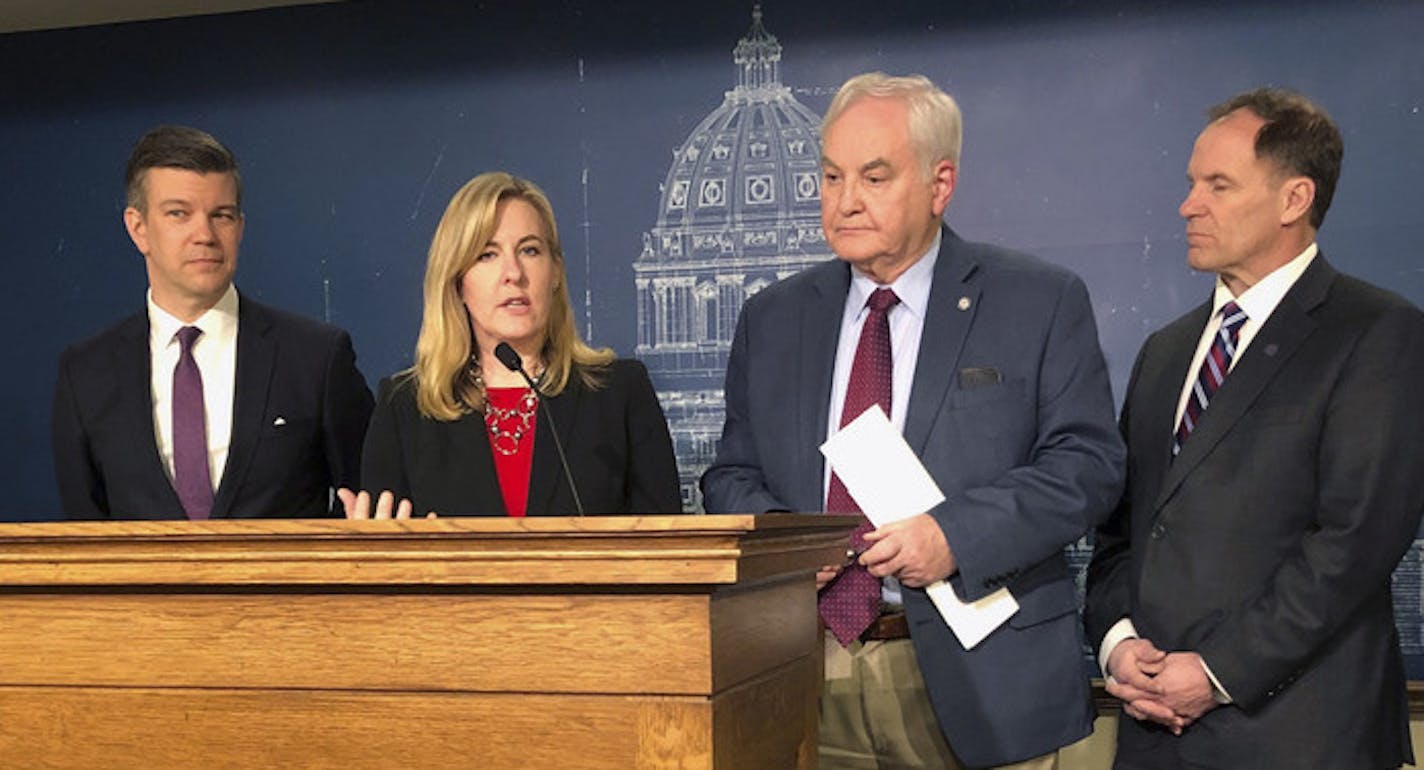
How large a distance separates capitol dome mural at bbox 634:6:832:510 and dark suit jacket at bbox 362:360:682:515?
1.73 m

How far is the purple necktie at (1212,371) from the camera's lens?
10.2 ft

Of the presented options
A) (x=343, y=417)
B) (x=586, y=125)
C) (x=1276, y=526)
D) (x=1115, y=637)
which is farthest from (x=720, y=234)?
(x=1276, y=526)

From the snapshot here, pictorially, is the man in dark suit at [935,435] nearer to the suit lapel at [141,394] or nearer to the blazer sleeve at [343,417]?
the blazer sleeve at [343,417]

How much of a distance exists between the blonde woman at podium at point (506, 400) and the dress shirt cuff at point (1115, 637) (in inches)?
34.1

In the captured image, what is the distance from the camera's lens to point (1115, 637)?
302cm

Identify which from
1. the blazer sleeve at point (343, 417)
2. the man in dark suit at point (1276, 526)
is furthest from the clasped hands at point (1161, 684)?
the blazer sleeve at point (343, 417)

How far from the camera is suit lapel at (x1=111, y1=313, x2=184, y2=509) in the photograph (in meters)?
3.22

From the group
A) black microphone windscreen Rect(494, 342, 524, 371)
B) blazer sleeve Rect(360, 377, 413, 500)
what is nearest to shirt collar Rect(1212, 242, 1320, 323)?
black microphone windscreen Rect(494, 342, 524, 371)

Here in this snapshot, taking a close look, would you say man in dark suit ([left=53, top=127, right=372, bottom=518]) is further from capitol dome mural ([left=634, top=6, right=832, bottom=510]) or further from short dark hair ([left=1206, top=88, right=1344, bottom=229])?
short dark hair ([left=1206, top=88, right=1344, bottom=229])

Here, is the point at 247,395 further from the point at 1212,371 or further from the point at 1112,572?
the point at 1212,371

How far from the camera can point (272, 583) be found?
1.85 m

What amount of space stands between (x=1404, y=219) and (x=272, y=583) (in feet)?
11.2

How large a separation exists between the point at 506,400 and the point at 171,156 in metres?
1.06

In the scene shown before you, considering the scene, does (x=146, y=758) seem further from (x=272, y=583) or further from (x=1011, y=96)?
(x=1011, y=96)
